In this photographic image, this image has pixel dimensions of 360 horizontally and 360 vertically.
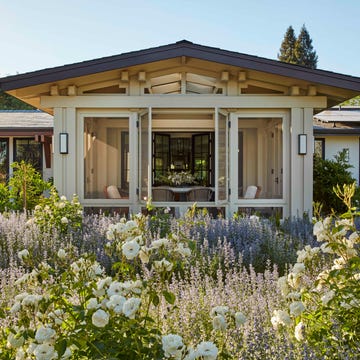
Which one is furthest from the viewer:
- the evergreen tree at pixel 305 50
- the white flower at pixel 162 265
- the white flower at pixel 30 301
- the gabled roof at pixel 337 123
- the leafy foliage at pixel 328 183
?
the evergreen tree at pixel 305 50

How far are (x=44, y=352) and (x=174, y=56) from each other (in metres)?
6.89

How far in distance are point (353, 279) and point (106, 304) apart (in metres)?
1.32

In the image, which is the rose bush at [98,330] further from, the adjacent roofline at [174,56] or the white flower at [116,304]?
the adjacent roofline at [174,56]

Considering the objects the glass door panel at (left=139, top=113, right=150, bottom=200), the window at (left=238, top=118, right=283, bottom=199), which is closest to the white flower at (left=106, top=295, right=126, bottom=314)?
the glass door panel at (left=139, top=113, right=150, bottom=200)

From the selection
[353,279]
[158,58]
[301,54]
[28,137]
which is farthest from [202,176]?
[301,54]

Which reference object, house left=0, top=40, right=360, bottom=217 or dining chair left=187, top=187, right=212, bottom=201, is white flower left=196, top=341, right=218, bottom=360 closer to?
house left=0, top=40, right=360, bottom=217

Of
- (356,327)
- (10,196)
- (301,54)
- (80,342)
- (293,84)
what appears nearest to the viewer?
(80,342)

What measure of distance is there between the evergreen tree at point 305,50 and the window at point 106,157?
4348 centimetres

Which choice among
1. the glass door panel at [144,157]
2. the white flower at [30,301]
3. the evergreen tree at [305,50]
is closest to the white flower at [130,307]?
the white flower at [30,301]

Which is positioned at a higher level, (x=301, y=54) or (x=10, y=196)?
(x=301, y=54)

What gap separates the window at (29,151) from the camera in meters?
14.9

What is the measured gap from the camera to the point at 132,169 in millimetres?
8680

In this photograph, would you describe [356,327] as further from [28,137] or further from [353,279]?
[28,137]

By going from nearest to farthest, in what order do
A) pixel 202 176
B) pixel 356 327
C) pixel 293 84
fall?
1. pixel 356 327
2. pixel 293 84
3. pixel 202 176
